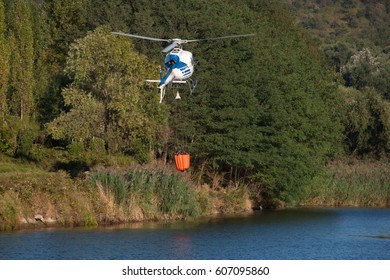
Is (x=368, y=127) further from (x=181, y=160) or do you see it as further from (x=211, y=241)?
(x=211, y=241)

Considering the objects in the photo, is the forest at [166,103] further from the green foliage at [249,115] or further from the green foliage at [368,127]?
A: the green foliage at [368,127]

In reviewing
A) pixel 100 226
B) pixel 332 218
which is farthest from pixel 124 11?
pixel 100 226

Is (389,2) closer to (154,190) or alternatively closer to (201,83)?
(201,83)

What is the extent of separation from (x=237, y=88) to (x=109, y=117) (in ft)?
31.2

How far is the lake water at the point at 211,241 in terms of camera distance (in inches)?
1422

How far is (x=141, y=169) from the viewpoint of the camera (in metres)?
46.6

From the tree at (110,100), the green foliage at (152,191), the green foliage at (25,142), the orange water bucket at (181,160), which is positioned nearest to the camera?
the orange water bucket at (181,160)

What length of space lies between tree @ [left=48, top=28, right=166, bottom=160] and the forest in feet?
0.23

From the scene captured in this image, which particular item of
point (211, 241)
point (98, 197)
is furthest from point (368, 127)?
point (211, 241)

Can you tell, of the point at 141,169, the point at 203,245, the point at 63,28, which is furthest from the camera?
the point at 63,28

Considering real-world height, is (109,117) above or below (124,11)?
below

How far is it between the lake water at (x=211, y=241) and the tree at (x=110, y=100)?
19.9ft

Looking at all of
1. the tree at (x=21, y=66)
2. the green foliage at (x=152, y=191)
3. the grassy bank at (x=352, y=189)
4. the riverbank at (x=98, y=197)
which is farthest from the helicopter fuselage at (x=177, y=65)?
the grassy bank at (x=352, y=189)

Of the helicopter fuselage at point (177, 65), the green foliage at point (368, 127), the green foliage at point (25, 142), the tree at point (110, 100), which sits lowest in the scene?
the green foliage at point (368, 127)
